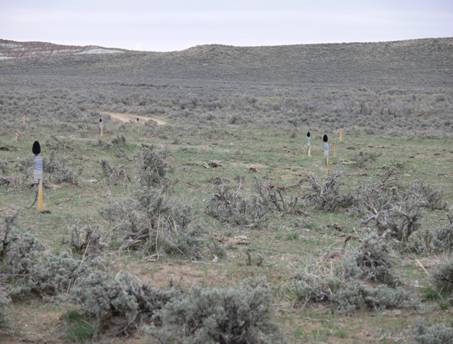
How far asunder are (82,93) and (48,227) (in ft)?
126

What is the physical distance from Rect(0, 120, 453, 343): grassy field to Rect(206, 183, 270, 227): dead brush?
0.15 metres

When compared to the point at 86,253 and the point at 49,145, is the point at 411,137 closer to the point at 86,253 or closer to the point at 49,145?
the point at 49,145

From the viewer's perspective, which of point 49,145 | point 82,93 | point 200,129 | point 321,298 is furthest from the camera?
point 82,93

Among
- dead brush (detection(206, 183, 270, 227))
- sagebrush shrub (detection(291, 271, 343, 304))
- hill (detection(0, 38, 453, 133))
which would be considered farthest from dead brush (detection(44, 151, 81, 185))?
hill (detection(0, 38, 453, 133))

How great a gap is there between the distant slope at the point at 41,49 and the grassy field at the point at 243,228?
254 feet

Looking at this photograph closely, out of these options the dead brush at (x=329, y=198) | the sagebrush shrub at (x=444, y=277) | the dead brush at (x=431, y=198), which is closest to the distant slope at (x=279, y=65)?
the dead brush at (x=431, y=198)

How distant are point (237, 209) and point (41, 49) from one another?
100473 millimetres

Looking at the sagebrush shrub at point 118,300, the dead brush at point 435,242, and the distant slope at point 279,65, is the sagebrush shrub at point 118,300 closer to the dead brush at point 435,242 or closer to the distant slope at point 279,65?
the dead brush at point 435,242

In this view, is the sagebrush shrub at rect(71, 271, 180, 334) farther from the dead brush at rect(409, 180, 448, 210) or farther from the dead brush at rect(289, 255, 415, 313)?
the dead brush at rect(409, 180, 448, 210)

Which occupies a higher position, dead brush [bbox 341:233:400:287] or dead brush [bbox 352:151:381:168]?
dead brush [bbox 341:233:400:287]

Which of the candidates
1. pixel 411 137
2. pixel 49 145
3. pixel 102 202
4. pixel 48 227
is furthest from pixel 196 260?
pixel 411 137

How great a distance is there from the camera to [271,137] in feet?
83.4

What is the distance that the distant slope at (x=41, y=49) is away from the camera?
9912cm

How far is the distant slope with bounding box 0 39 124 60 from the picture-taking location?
3903 inches
